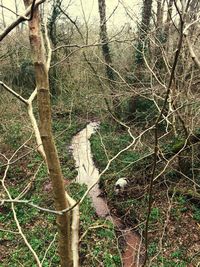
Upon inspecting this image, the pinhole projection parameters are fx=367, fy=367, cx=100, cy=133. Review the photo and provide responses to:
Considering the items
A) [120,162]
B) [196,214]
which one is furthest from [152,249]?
[120,162]

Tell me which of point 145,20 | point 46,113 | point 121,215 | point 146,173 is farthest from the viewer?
point 145,20

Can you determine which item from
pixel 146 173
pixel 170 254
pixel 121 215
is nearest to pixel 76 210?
pixel 170 254

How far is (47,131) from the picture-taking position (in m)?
2.18

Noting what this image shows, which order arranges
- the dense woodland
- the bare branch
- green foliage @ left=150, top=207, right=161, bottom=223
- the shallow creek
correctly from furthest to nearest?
green foliage @ left=150, top=207, right=161, bottom=223 → the shallow creek → the dense woodland → the bare branch

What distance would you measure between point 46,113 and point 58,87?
18955 millimetres

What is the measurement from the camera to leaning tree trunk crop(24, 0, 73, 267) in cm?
199

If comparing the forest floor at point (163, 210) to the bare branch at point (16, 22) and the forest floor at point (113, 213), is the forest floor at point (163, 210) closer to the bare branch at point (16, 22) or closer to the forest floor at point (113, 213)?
the forest floor at point (113, 213)

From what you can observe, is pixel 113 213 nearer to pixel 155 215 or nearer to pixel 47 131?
pixel 155 215

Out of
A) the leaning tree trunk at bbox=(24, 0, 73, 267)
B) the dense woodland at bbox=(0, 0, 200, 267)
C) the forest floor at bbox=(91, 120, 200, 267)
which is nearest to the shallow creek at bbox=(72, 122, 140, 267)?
the dense woodland at bbox=(0, 0, 200, 267)

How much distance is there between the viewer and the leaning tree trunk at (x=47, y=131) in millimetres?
1987

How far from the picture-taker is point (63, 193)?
2281 mm

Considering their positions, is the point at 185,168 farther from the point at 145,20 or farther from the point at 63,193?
the point at 63,193

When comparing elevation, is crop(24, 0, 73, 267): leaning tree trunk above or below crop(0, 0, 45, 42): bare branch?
below

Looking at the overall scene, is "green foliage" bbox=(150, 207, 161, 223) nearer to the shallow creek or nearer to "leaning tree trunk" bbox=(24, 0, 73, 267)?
the shallow creek
